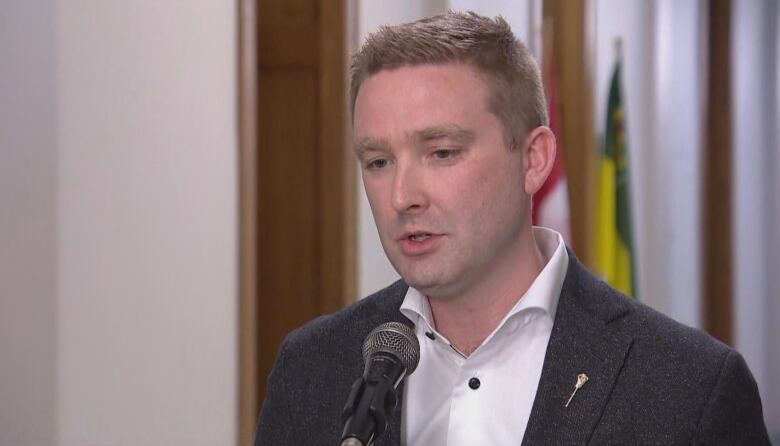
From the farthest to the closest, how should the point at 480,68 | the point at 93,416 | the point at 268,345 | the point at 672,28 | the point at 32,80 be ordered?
the point at 672,28 → the point at 268,345 → the point at 93,416 → the point at 32,80 → the point at 480,68

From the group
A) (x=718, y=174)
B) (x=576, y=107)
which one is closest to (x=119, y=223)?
(x=576, y=107)

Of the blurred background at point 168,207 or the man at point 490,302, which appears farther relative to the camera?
the blurred background at point 168,207

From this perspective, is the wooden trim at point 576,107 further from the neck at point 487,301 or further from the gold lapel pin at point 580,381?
the gold lapel pin at point 580,381

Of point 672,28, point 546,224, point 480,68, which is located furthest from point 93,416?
point 672,28

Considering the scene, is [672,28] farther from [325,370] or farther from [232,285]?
[325,370]

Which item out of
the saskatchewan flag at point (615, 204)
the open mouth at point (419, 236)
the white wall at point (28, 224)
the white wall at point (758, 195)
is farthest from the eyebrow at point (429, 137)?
the white wall at point (758, 195)

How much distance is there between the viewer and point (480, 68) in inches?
72.6

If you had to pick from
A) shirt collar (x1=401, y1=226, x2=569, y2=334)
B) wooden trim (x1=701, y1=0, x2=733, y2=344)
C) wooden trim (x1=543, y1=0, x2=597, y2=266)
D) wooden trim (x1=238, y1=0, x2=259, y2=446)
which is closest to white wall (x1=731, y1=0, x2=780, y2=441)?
wooden trim (x1=701, y1=0, x2=733, y2=344)

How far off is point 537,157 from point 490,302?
0.28 meters

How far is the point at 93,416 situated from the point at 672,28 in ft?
17.4

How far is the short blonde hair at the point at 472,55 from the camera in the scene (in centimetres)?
183

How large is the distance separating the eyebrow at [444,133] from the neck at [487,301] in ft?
0.80

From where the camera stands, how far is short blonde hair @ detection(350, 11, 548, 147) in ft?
6.01

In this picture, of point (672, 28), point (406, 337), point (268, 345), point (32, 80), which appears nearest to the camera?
point (406, 337)
